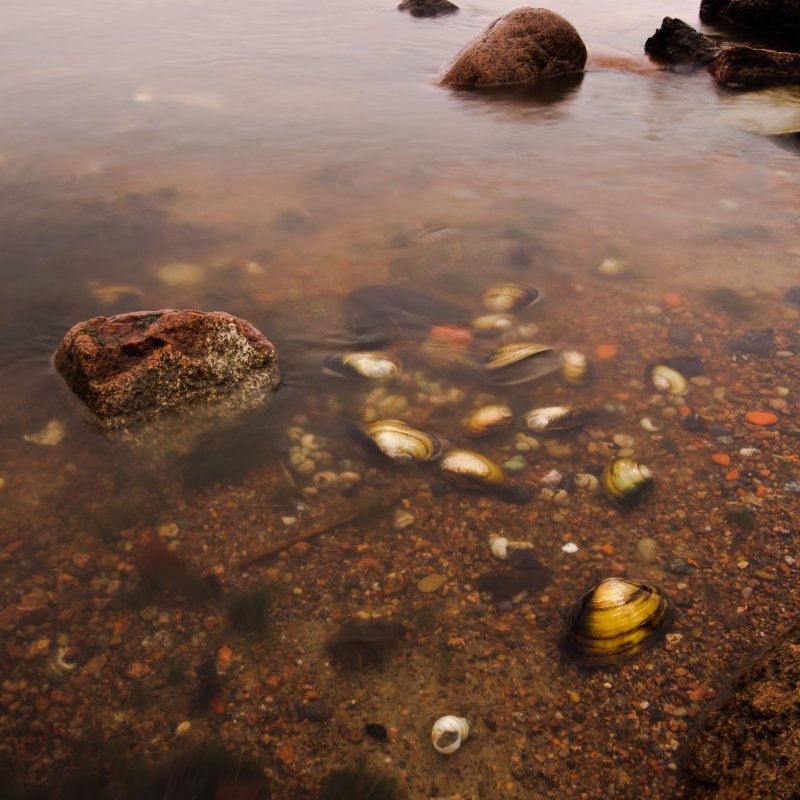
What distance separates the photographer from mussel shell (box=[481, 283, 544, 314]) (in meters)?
5.63

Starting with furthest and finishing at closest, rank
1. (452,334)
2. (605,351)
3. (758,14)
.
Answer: (758,14), (452,334), (605,351)

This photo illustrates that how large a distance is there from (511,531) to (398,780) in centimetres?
152

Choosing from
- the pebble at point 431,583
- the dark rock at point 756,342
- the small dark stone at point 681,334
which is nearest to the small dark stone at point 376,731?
the pebble at point 431,583

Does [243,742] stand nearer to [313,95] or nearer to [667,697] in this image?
[667,697]

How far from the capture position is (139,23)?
555 inches

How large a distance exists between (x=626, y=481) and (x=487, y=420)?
1001 mm

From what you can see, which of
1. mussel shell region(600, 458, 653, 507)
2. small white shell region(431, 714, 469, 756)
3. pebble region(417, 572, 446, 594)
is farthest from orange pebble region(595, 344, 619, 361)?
small white shell region(431, 714, 469, 756)

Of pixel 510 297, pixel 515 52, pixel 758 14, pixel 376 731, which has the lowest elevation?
pixel 376 731

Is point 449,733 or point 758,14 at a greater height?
point 758,14

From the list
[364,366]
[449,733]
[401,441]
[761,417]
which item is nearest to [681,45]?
[761,417]

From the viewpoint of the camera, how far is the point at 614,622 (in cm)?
313

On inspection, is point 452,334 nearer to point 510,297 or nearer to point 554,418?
point 510,297

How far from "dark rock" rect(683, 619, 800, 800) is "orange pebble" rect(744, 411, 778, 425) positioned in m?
2.02

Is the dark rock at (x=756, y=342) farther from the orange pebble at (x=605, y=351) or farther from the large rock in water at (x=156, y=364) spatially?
the large rock in water at (x=156, y=364)
